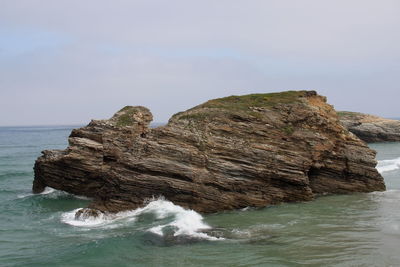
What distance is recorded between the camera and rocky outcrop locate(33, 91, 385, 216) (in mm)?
25000

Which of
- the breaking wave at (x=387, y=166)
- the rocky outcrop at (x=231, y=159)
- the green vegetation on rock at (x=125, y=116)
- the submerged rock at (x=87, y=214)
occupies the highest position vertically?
the green vegetation on rock at (x=125, y=116)

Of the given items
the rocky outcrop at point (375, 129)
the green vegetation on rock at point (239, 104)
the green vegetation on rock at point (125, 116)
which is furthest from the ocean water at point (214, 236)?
the rocky outcrop at point (375, 129)

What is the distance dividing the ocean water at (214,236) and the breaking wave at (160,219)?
0.06m

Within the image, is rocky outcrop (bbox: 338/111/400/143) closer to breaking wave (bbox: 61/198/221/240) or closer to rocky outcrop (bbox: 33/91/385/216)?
rocky outcrop (bbox: 33/91/385/216)

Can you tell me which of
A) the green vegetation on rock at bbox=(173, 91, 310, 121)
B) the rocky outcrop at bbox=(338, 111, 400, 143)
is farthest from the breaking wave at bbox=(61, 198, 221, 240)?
the rocky outcrop at bbox=(338, 111, 400, 143)

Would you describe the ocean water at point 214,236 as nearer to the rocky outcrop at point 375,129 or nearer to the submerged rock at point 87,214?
the submerged rock at point 87,214

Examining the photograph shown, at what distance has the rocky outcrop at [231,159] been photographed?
25000 mm

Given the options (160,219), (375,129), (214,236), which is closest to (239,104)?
(160,219)

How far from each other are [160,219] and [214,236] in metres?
4.71

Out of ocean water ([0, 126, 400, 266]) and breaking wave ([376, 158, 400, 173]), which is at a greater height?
breaking wave ([376, 158, 400, 173])

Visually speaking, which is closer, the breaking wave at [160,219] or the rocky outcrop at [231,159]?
the breaking wave at [160,219]

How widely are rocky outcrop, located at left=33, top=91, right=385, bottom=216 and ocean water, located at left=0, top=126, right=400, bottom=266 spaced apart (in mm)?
1190

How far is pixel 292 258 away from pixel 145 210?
443 inches

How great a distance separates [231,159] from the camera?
83.9ft
